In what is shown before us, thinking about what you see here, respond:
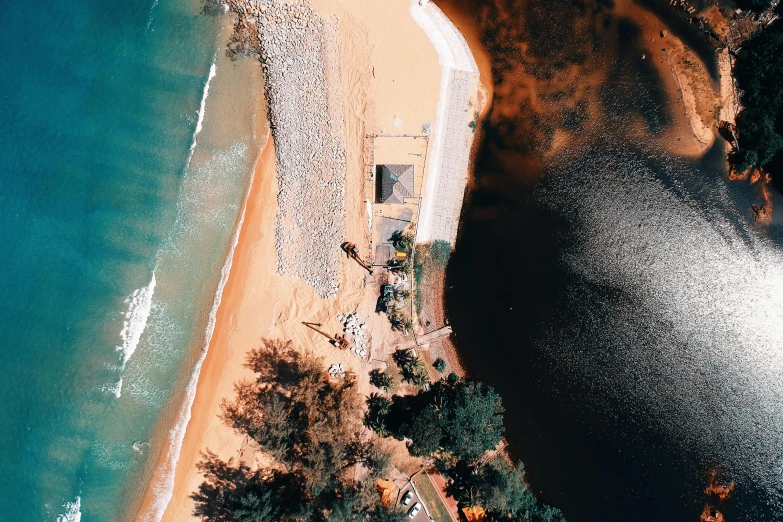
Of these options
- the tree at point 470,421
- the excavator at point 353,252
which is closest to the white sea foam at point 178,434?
the excavator at point 353,252

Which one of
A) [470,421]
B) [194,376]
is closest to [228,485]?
[194,376]

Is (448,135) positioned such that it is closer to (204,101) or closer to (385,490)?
(204,101)

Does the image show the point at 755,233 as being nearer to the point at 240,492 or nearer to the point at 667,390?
the point at 667,390

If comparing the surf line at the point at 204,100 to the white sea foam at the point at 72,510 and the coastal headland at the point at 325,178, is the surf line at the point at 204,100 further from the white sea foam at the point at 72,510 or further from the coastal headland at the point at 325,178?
the white sea foam at the point at 72,510

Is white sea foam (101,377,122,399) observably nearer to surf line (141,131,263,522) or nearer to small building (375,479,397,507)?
surf line (141,131,263,522)

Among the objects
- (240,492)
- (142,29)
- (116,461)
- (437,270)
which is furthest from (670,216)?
(116,461)

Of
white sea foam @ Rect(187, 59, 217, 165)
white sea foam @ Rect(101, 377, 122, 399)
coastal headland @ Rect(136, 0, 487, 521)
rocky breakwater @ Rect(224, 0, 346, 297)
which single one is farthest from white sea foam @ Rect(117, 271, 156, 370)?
white sea foam @ Rect(187, 59, 217, 165)

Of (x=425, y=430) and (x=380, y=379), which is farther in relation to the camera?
(x=380, y=379)
